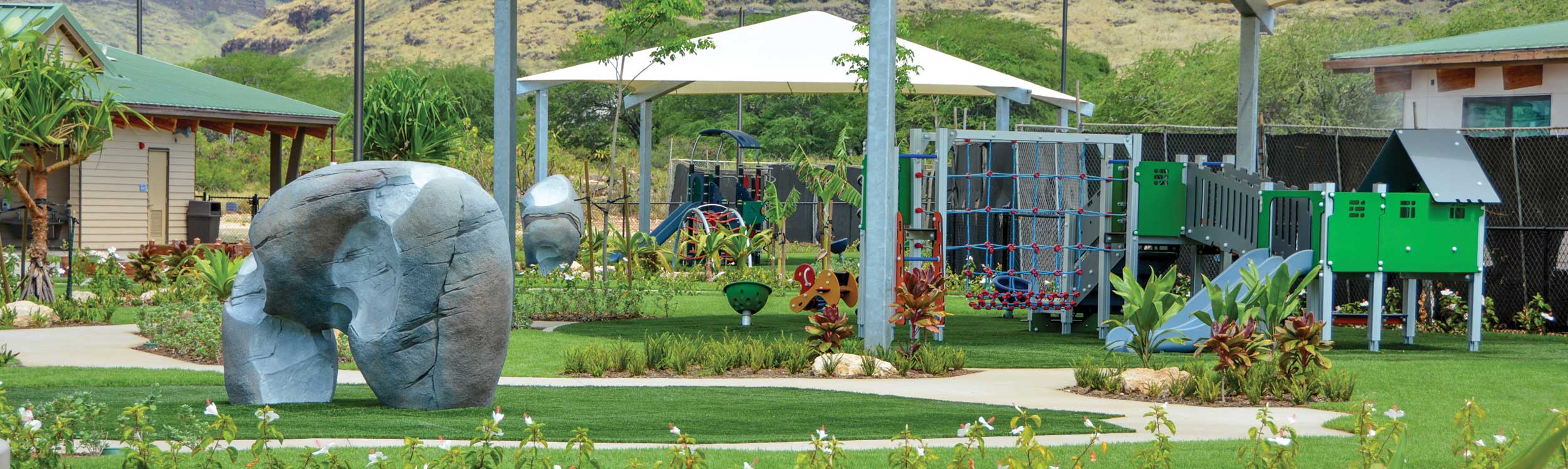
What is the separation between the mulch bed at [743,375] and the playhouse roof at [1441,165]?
5226mm

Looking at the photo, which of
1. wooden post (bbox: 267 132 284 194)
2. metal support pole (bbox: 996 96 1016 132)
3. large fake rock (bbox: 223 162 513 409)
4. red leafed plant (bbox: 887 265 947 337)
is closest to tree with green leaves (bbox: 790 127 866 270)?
metal support pole (bbox: 996 96 1016 132)

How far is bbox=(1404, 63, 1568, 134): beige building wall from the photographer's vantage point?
55.5ft

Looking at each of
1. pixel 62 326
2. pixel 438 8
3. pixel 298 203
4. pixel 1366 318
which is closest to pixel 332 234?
pixel 298 203

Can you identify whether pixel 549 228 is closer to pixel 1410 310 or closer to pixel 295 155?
pixel 295 155

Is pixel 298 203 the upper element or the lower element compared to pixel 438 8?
lower

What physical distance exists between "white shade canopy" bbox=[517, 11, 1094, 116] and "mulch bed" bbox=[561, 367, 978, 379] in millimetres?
7129

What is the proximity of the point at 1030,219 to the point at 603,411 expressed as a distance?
38.1 ft

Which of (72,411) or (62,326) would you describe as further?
(62,326)

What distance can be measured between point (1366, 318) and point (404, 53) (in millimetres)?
78253

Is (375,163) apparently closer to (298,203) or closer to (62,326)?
(298,203)

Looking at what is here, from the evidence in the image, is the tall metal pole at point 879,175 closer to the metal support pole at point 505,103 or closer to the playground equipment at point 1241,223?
the playground equipment at point 1241,223

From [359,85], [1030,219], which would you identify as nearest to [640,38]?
[359,85]

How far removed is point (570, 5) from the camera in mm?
88688

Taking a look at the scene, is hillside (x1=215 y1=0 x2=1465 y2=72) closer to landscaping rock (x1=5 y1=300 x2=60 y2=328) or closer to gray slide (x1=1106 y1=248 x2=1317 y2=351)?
gray slide (x1=1106 y1=248 x2=1317 y2=351)
